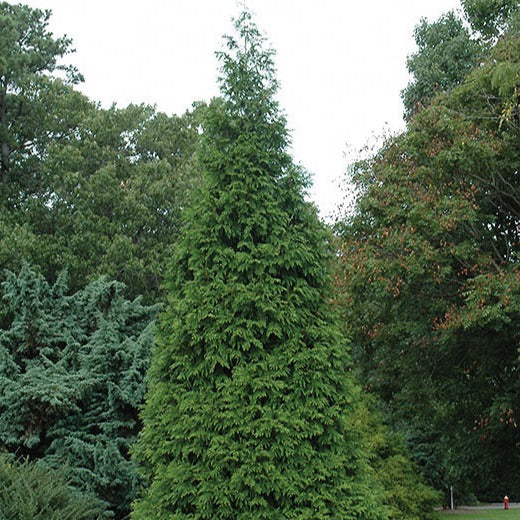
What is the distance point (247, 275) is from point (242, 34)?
2533 mm

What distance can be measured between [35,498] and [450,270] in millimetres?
7494

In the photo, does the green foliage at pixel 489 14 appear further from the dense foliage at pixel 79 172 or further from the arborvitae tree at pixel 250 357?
the arborvitae tree at pixel 250 357

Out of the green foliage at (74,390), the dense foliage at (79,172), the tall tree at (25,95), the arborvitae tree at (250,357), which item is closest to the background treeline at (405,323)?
the green foliage at (74,390)

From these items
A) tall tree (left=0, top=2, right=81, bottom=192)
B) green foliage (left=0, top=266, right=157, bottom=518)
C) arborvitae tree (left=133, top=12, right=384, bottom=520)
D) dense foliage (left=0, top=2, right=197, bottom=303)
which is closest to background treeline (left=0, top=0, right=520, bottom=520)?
Answer: green foliage (left=0, top=266, right=157, bottom=518)

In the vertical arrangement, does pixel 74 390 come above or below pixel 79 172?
below

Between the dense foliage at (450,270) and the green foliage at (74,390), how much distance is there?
14.4 feet

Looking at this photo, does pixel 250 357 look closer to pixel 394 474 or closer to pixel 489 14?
pixel 394 474

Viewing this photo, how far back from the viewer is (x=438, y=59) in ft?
65.0

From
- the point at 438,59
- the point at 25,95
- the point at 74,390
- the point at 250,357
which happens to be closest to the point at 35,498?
the point at 74,390

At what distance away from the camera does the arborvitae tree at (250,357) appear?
589 centimetres

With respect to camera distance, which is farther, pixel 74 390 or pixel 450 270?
pixel 450 270

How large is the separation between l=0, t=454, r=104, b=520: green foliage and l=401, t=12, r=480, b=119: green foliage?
1358 centimetres

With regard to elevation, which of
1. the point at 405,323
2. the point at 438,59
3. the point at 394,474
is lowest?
the point at 394,474

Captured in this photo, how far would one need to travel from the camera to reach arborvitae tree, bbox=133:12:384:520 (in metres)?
5.89
